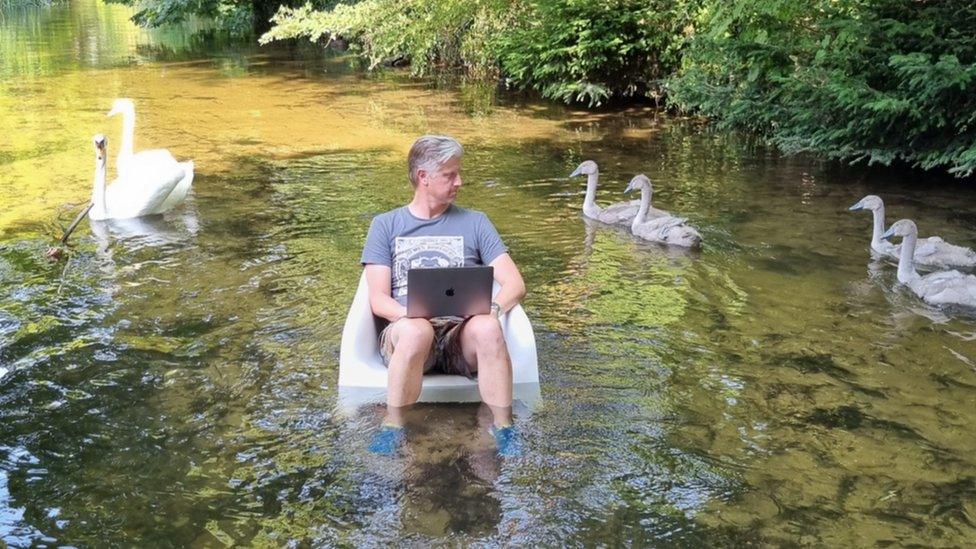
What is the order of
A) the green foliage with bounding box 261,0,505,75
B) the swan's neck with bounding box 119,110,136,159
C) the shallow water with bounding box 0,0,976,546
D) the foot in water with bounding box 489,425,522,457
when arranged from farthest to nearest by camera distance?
the green foliage with bounding box 261,0,505,75 < the swan's neck with bounding box 119,110,136,159 < the foot in water with bounding box 489,425,522,457 < the shallow water with bounding box 0,0,976,546

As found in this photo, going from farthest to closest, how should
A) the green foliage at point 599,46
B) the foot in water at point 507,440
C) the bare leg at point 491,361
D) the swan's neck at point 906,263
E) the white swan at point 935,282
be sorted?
1. the green foliage at point 599,46
2. the swan's neck at point 906,263
3. the white swan at point 935,282
4. the bare leg at point 491,361
5. the foot in water at point 507,440

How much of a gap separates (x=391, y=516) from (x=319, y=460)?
67cm

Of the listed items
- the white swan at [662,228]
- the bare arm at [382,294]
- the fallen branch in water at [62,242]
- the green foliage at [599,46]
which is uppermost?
the green foliage at [599,46]

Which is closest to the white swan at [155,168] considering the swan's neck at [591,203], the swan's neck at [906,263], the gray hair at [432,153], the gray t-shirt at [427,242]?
the swan's neck at [591,203]

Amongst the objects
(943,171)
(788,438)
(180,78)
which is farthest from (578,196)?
(180,78)

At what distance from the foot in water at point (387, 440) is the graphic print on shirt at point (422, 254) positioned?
742 mm

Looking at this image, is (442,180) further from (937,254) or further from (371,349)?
(937,254)

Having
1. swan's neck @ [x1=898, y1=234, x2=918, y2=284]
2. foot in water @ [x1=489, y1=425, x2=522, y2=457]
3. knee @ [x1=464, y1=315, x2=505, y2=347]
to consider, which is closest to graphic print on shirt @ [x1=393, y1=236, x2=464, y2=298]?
knee @ [x1=464, y1=315, x2=505, y2=347]

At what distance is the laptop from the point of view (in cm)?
480

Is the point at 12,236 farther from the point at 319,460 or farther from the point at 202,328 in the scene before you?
the point at 319,460

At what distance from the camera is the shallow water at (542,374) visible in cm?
425

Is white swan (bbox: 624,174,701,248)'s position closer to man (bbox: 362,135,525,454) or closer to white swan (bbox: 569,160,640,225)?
white swan (bbox: 569,160,640,225)

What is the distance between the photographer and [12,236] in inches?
343

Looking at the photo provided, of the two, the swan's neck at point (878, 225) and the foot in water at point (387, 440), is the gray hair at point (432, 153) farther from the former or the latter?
the swan's neck at point (878, 225)
